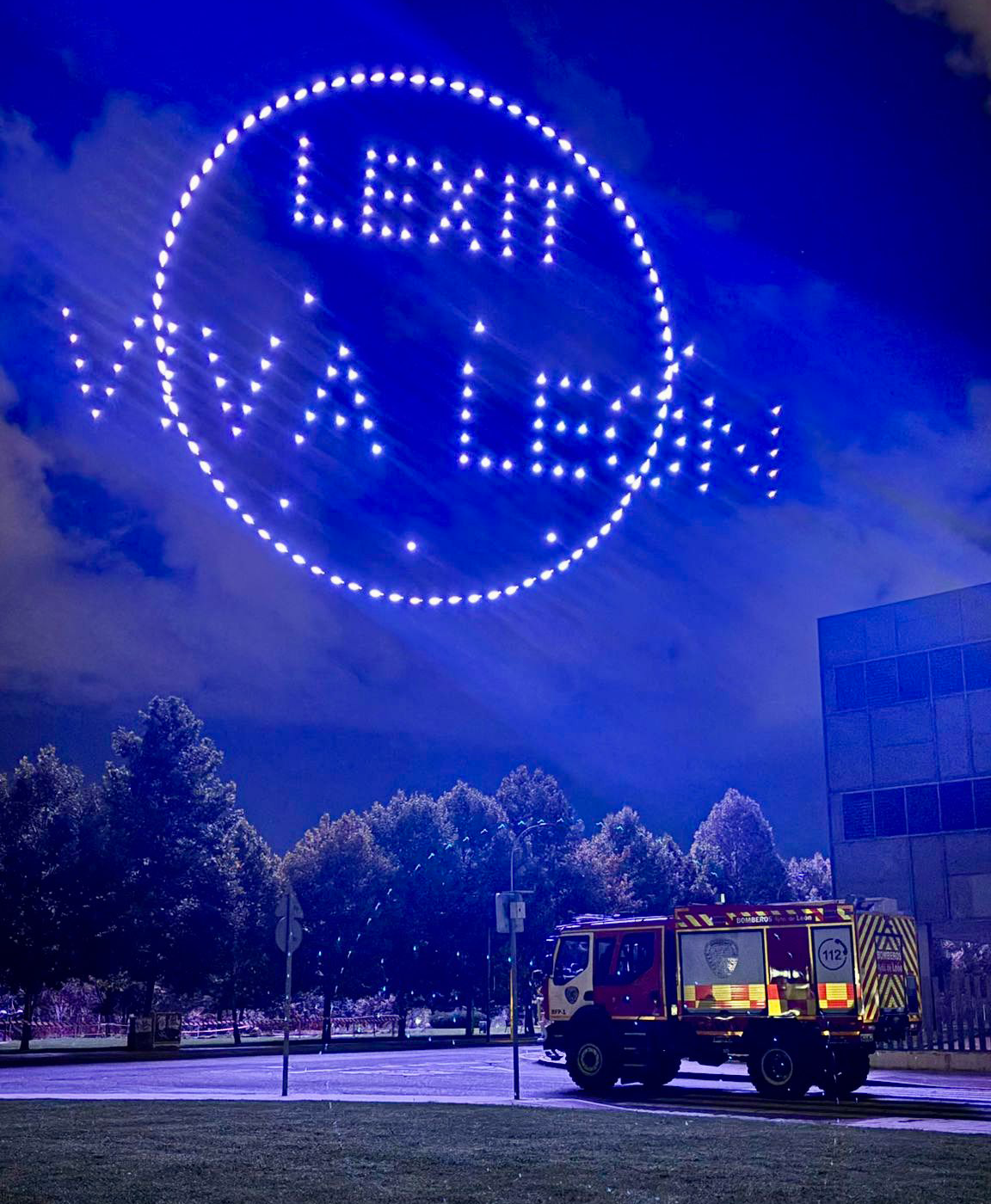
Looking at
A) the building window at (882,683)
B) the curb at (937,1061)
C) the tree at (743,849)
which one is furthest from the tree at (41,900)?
the tree at (743,849)

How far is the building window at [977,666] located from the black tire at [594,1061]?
1970 centimetres

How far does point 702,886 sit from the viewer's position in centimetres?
8750

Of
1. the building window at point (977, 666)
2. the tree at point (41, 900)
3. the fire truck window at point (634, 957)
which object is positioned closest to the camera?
the fire truck window at point (634, 957)

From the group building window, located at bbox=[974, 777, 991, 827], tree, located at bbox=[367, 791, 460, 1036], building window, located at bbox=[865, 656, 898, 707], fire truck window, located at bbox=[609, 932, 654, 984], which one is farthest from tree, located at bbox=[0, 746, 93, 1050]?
building window, located at bbox=[974, 777, 991, 827]

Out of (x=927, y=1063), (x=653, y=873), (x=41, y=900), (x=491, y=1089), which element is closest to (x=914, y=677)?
(x=927, y=1063)

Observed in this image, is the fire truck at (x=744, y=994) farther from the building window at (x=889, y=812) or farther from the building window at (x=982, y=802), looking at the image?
the building window at (x=889, y=812)

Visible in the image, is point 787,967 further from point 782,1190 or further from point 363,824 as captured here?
point 363,824

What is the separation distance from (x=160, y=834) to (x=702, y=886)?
136ft

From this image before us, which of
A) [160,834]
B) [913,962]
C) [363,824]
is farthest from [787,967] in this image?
[363,824]

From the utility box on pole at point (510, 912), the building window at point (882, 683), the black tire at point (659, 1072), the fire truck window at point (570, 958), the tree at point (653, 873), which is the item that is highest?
the building window at point (882, 683)

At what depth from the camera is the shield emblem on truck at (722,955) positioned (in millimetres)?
26203

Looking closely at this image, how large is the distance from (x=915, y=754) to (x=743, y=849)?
263ft

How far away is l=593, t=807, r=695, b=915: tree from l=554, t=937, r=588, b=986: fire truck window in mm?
53313

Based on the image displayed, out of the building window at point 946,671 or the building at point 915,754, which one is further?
the building window at point 946,671
